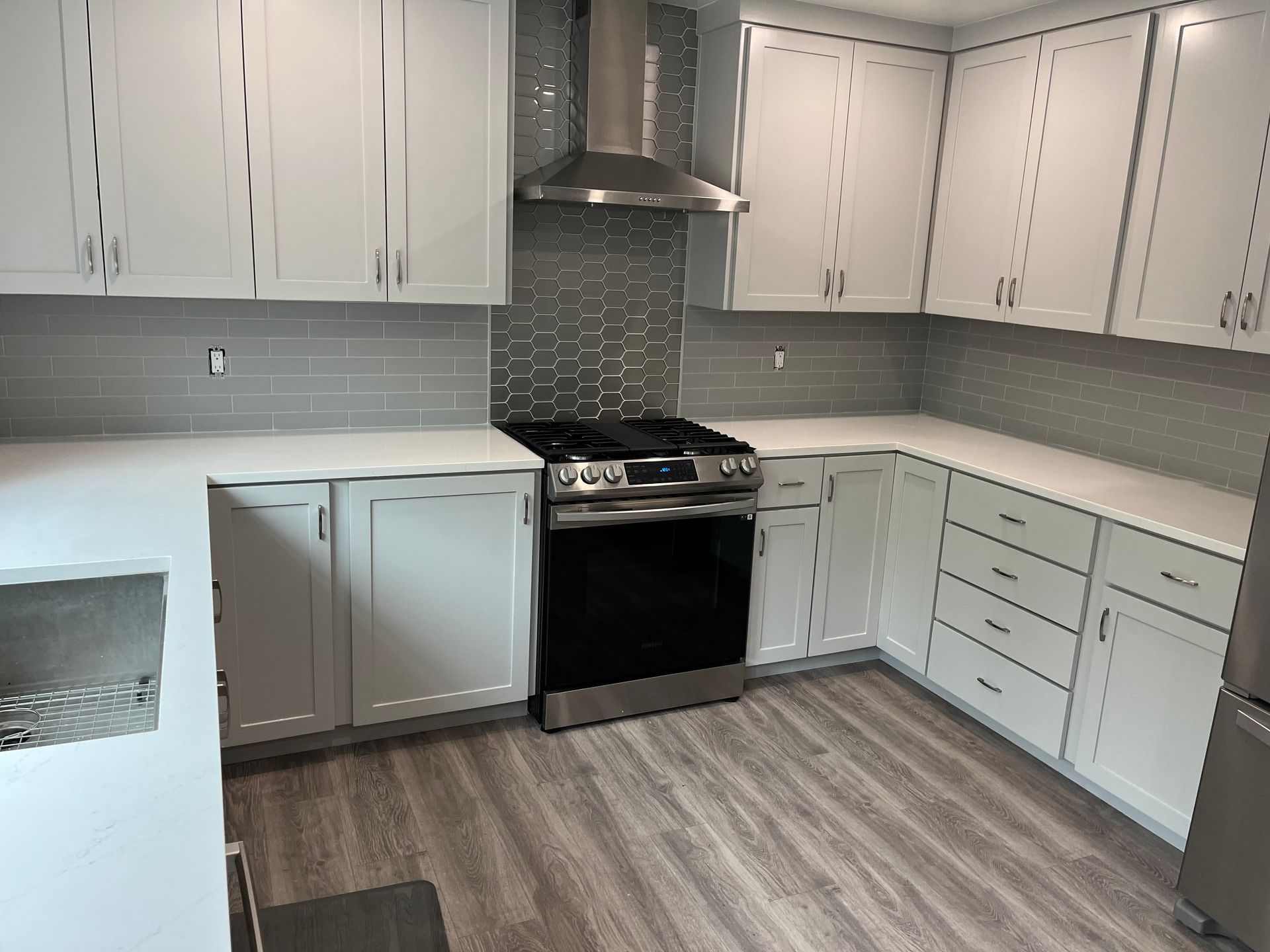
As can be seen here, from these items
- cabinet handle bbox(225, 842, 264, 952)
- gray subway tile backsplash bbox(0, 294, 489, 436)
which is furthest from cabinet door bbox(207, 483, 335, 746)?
cabinet handle bbox(225, 842, 264, 952)

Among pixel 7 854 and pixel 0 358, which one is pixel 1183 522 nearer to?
pixel 7 854

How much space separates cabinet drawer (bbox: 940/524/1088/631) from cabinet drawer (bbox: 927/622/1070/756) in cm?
23

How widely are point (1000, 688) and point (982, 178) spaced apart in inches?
74.3

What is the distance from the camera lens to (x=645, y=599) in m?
3.31

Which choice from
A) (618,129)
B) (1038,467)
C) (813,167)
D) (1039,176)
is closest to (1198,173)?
(1039,176)

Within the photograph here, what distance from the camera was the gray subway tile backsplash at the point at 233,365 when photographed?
3020 millimetres

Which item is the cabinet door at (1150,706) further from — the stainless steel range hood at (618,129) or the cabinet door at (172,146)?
the cabinet door at (172,146)

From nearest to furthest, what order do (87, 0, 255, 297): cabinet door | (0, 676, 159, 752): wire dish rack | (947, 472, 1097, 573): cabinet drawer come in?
(0, 676, 159, 752): wire dish rack, (87, 0, 255, 297): cabinet door, (947, 472, 1097, 573): cabinet drawer

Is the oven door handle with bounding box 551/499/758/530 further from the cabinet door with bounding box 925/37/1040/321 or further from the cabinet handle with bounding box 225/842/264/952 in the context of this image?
the cabinet handle with bounding box 225/842/264/952

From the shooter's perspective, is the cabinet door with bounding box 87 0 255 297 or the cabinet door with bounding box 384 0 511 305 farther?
the cabinet door with bounding box 384 0 511 305

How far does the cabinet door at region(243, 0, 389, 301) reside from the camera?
9.27 ft

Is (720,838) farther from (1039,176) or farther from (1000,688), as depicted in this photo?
(1039,176)

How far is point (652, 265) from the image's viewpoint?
12.4 ft

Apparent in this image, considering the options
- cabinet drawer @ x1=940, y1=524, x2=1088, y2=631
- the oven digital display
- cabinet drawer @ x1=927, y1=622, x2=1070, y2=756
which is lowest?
cabinet drawer @ x1=927, y1=622, x2=1070, y2=756
